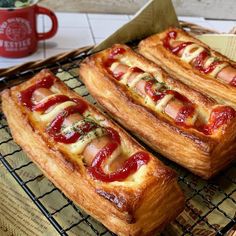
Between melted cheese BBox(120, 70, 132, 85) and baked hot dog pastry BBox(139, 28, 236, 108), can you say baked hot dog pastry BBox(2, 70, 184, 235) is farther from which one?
baked hot dog pastry BBox(139, 28, 236, 108)

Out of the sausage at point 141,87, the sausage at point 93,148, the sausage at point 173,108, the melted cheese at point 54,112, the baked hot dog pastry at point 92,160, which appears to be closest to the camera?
the baked hot dog pastry at point 92,160

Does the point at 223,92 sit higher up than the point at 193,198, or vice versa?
the point at 223,92

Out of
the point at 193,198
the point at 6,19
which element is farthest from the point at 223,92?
the point at 6,19

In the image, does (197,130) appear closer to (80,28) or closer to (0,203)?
(0,203)

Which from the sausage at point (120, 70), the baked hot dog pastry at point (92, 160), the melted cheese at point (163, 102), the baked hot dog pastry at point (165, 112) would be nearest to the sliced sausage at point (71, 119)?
the baked hot dog pastry at point (92, 160)

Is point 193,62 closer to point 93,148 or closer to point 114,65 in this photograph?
point 114,65

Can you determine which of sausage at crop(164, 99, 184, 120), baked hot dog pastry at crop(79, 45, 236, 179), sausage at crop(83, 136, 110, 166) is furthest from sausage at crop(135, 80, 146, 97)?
sausage at crop(83, 136, 110, 166)

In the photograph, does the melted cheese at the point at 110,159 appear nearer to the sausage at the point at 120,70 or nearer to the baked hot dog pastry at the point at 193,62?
the sausage at the point at 120,70
